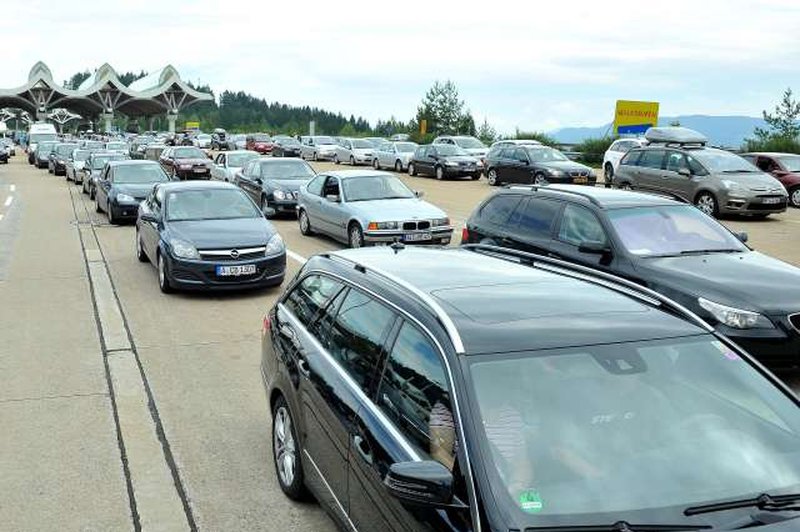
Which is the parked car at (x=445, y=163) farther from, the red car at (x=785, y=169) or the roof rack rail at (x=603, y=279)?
the roof rack rail at (x=603, y=279)

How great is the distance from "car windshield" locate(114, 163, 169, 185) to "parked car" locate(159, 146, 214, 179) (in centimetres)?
756

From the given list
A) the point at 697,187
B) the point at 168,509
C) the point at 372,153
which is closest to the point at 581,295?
the point at 168,509

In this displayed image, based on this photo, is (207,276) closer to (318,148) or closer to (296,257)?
(296,257)

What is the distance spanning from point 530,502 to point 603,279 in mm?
1853

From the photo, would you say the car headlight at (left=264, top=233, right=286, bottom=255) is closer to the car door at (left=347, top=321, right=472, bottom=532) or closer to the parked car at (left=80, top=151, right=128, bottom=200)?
the car door at (left=347, top=321, right=472, bottom=532)

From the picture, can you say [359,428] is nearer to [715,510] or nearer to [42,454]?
[715,510]

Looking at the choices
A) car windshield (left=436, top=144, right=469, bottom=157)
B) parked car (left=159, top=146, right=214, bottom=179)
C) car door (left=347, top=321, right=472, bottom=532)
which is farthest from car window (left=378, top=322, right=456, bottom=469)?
car windshield (left=436, top=144, right=469, bottom=157)

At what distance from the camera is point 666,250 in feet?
27.3

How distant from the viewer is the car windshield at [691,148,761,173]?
20281 millimetres

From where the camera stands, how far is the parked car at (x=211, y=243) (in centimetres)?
1108

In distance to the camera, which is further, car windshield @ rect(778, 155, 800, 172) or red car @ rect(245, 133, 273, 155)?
red car @ rect(245, 133, 273, 155)

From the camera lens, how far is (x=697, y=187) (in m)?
20.2

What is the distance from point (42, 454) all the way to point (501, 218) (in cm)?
599

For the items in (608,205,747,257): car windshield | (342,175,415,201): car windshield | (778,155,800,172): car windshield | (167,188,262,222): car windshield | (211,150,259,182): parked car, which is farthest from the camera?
(211,150,259,182): parked car
